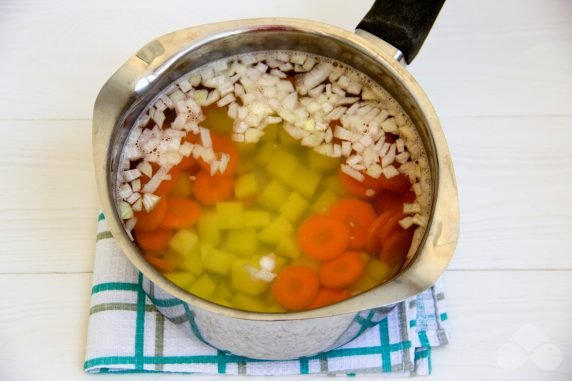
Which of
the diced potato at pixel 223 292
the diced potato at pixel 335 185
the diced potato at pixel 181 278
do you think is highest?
the diced potato at pixel 335 185

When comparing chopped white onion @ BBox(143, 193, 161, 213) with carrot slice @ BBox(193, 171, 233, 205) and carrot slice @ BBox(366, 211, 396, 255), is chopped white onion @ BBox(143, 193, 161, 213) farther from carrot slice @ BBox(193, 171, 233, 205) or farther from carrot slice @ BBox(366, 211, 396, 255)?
carrot slice @ BBox(366, 211, 396, 255)

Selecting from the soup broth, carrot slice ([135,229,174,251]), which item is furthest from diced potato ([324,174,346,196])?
carrot slice ([135,229,174,251])

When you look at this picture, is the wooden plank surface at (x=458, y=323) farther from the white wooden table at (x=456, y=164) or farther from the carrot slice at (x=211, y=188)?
the carrot slice at (x=211, y=188)

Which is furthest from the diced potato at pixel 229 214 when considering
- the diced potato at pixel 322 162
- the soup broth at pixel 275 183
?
the diced potato at pixel 322 162

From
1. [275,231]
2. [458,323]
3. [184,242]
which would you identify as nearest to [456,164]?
[458,323]

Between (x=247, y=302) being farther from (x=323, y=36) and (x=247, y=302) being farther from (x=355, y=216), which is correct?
(x=323, y=36)
